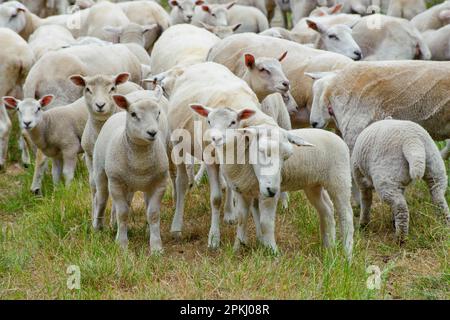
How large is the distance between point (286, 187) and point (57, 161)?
348 centimetres

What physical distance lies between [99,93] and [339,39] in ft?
12.1

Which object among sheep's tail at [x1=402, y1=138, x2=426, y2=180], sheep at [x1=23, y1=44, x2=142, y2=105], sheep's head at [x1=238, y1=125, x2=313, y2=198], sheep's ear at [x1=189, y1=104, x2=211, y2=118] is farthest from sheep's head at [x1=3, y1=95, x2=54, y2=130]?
sheep's tail at [x1=402, y1=138, x2=426, y2=180]

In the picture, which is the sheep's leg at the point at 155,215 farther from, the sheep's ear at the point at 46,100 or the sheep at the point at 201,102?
the sheep's ear at the point at 46,100

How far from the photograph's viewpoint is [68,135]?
8.86m

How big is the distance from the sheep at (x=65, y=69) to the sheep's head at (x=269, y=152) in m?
3.98

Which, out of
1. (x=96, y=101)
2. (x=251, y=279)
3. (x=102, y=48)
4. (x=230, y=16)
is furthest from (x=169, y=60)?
(x=230, y=16)

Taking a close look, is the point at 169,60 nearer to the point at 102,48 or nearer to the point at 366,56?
the point at 102,48

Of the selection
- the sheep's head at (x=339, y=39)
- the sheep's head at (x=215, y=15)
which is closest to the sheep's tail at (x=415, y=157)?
the sheep's head at (x=339, y=39)

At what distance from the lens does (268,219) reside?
6352 mm

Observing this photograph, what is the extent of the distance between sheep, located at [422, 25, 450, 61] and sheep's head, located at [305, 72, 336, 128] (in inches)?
132

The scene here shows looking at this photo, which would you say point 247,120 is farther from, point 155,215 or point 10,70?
point 10,70
